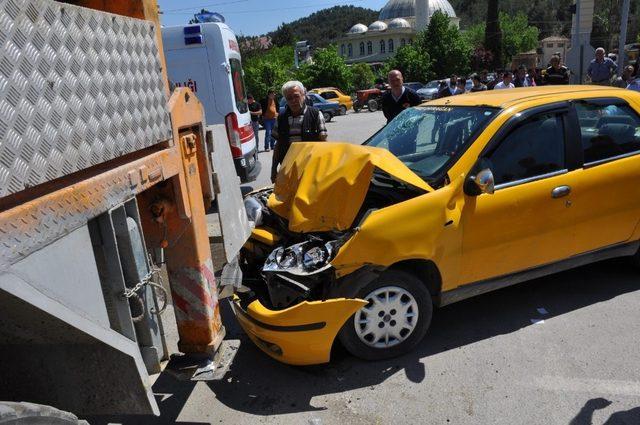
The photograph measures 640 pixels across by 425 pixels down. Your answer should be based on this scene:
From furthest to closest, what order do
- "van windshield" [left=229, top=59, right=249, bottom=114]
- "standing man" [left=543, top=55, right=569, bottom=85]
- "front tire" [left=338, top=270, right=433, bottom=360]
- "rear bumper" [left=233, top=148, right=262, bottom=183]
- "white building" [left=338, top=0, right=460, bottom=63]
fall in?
"white building" [left=338, top=0, right=460, bottom=63], "standing man" [left=543, top=55, right=569, bottom=85], "van windshield" [left=229, top=59, right=249, bottom=114], "rear bumper" [left=233, top=148, right=262, bottom=183], "front tire" [left=338, top=270, right=433, bottom=360]

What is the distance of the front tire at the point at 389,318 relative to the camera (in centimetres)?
337

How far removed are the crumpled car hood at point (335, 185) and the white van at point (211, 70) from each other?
4.84 m

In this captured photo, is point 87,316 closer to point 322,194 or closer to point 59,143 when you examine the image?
point 59,143

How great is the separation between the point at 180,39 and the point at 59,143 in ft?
23.5

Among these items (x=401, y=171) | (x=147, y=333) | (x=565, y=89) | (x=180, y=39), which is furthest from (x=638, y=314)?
(x=180, y=39)

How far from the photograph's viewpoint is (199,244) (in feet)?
8.95

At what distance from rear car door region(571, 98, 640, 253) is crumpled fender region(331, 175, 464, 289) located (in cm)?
115

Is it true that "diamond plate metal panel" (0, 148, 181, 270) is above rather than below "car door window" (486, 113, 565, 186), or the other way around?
above

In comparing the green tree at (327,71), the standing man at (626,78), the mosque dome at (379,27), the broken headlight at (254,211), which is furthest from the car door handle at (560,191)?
the mosque dome at (379,27)

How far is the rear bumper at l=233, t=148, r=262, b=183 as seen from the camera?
28.1ft

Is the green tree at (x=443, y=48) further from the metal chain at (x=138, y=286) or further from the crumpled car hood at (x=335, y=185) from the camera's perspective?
the metal chain at (x=138, y=286)

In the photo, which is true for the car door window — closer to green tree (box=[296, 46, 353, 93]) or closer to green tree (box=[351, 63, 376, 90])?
green tree (box=[296, 46, 353, 93])

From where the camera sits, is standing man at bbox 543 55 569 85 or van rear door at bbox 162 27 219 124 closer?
van rear door at bbox 162 27 219 124

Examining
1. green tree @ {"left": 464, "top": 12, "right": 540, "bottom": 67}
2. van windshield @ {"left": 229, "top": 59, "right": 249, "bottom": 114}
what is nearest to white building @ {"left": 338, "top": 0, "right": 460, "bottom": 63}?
green tree @ {"left": 464, "top": 12, "right": 540, "bottom": 67}
